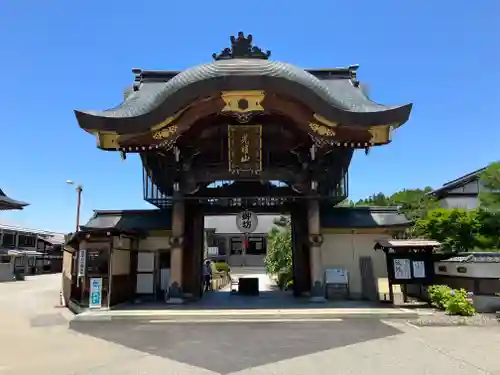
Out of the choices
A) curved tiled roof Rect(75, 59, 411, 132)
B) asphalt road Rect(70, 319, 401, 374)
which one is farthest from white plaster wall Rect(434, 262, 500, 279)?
curved tiled roof Rect(75, 59, 411, 132)

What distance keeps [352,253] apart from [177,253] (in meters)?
7.34

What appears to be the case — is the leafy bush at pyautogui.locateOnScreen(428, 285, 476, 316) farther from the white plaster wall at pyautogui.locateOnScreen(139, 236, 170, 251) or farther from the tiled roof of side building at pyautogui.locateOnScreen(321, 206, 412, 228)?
the white plaster wall at pyautogui.locateOnScreen(139, 236, 170, 251)

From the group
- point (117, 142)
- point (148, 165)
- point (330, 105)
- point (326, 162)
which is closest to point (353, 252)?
point (326, 162)

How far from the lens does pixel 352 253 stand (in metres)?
17.0

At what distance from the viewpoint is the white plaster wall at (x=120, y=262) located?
14.0m

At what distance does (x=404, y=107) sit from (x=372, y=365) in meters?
9.00

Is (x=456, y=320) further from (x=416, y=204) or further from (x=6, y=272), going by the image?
(x=6, y=272)

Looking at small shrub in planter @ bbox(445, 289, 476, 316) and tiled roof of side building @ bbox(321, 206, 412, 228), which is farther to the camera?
Answer: tiled roof of side building @ bbox(321, 206, 412, 228)

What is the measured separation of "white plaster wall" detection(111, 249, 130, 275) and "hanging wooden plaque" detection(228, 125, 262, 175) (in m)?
5.11

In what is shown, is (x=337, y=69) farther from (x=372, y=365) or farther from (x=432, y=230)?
(x=372, y=365)

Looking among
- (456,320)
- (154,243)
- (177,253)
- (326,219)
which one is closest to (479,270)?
(456,320)

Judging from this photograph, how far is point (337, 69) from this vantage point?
18000 millimetres

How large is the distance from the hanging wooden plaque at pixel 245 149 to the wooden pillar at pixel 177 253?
2568 millimetres

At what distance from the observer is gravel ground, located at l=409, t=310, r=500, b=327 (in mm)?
10836
